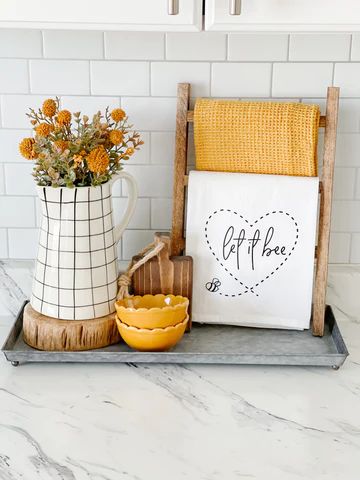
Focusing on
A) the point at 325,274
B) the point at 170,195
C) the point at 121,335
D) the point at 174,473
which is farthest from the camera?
the point at 170,195

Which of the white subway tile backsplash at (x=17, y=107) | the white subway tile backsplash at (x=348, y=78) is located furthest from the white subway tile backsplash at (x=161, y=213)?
the white subway tile backsplash at (x=348, y=78)

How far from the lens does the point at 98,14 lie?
4.05 ft

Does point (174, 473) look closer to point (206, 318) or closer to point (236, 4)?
point (206, 318)

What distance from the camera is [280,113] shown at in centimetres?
Result: 150

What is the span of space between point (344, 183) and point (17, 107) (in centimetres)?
79

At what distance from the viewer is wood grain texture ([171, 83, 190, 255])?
1.55 meters

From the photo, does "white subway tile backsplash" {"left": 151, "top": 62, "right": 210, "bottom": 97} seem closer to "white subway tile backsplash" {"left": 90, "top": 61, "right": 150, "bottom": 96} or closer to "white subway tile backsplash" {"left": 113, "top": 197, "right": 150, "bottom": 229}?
"white subway tile backsplash" {"left": 90, "top": 61, "right": 150, "bottom": 96}

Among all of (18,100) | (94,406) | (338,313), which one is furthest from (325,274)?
(18,100)

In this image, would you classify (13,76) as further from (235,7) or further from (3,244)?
(235,7)

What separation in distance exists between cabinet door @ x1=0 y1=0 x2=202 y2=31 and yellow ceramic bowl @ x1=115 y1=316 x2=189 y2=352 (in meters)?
0.59

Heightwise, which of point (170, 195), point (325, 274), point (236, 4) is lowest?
point (325, 274)

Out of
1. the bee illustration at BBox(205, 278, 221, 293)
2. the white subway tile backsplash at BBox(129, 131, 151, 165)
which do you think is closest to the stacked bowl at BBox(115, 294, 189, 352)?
the bee illustration at BBox(205, 278, 221, 293)

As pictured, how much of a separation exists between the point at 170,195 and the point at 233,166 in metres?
0.19

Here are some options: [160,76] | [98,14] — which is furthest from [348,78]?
[98,14]
